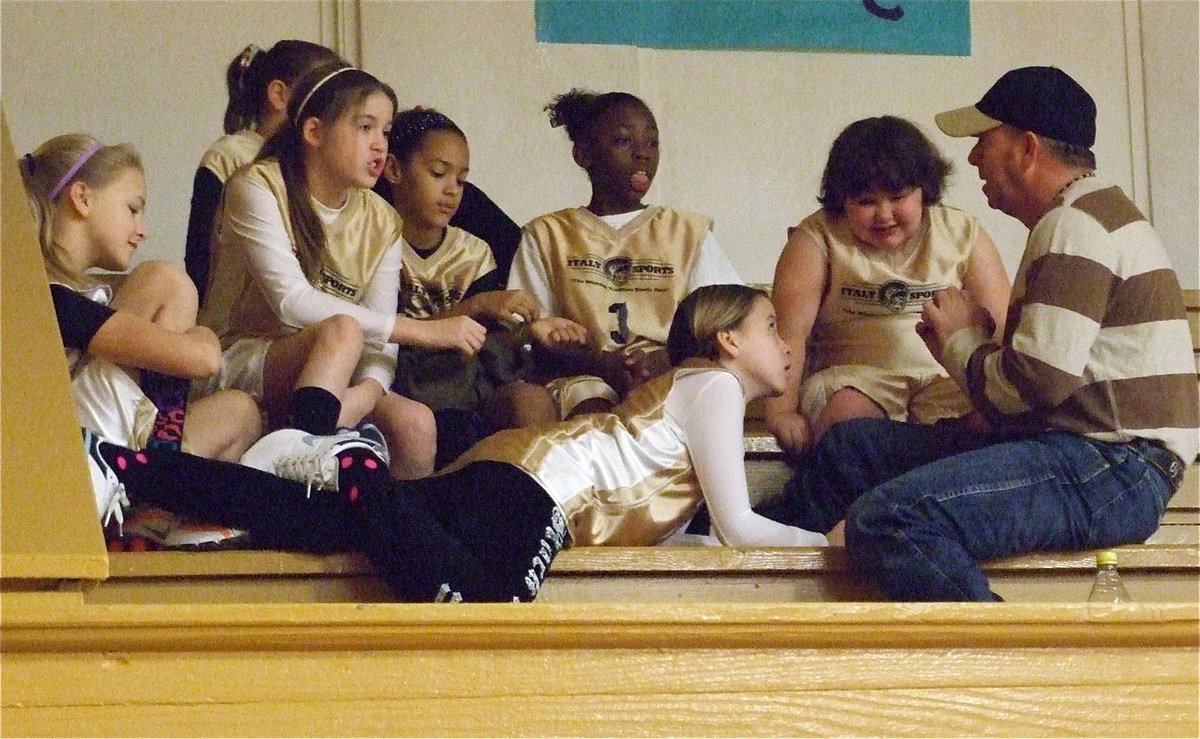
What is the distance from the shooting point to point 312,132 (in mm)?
2725

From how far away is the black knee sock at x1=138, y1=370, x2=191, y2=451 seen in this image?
217 cm

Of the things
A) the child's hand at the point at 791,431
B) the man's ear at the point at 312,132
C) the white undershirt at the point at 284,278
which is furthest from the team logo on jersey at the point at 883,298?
the man's ear at the point at 312,132

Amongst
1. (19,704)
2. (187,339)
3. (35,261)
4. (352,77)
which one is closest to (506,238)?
(352,77)

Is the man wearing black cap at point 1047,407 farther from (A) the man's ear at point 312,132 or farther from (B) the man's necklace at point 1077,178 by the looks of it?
(A) the man's ear at point 312,132

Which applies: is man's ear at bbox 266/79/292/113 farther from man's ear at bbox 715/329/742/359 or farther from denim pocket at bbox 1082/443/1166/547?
denim pocket at bbox 1082/443/1166/547

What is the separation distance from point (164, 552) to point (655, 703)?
0.98 m

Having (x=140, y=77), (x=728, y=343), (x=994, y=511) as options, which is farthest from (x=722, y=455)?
(x=140, y=77)

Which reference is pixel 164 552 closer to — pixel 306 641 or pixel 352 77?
pixel 306 641

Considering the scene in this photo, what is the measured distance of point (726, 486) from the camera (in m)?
2.18

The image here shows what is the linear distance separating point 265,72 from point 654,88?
925mm

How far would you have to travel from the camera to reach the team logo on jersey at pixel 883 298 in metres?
2.74

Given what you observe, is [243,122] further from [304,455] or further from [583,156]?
[304,455]

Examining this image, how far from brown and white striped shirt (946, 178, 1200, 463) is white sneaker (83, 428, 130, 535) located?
1.13m

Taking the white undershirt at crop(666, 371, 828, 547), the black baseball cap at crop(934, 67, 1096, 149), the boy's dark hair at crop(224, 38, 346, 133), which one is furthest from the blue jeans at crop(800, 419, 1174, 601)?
the boy's dark hair at crop(224, 38, 346, 133)
